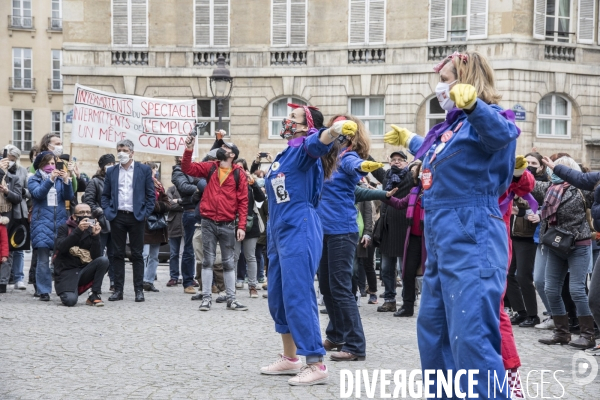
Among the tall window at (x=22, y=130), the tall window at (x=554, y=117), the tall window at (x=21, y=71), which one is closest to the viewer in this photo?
the tall window at (x=554, y=117)

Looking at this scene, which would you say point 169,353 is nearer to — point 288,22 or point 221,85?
point 221,85

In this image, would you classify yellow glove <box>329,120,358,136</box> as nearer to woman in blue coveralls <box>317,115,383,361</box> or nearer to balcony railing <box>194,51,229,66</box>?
woman in blue coveralls <box>317,115,383,361</box>

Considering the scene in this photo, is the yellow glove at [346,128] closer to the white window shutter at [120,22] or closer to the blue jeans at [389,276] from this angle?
the blue jeans at [389,276]

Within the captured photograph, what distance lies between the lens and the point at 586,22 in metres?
32.3

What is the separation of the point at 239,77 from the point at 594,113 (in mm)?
11759

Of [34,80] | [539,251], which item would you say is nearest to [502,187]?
[539,251]

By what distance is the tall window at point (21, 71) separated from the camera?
56.6 metres

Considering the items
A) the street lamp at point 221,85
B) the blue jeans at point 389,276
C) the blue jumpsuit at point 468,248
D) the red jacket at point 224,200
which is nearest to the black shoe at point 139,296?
the red jacket at point 224,200

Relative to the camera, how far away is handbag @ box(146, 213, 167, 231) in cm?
1507

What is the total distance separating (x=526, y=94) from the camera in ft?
102

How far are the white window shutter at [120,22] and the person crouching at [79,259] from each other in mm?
21695

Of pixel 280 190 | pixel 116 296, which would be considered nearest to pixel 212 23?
pixel 116 296

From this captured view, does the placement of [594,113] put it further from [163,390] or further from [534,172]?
[163,390]

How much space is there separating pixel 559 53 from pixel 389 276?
67.3ft
